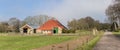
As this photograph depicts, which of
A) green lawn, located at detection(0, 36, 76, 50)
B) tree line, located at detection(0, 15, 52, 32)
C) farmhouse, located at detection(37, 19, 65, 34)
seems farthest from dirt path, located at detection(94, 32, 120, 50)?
tree line, located at detection(0, 15, 52, 32)

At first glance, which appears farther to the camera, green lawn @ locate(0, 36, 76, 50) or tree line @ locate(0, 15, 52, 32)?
tree line @ locate(0, 15, 52, 32)

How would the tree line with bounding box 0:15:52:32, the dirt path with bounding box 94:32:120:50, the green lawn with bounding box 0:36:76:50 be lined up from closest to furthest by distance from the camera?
the dirt path with bounding box 94:32:120:50 < the green lawn with bounding box 0:36:76:50 < the tree line with bounding box 0:15:52:32

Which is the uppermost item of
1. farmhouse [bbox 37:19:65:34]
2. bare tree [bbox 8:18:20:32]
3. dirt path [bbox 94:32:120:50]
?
bare tree [bbox 8:18:20:32]

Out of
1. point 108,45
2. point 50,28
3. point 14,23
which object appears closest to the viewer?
point 108,45

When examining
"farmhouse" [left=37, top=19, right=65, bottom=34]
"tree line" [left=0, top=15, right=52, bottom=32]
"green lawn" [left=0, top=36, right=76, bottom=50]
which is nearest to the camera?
"green lawn" [left=0, top=36, right=76, bottom=50]

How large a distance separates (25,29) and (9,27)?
30.6 meters

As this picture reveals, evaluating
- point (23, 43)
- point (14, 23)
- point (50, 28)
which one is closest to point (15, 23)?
point (14, 23)

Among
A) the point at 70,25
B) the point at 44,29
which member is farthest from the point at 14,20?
the point at 44,29

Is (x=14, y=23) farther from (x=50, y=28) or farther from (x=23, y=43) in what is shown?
(x=23, y=43)

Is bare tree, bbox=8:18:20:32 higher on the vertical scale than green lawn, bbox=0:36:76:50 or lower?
higher

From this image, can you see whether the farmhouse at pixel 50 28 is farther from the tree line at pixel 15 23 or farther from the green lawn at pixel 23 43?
the green lawn at pixel 23 43

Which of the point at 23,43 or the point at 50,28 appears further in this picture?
the point at 50,28

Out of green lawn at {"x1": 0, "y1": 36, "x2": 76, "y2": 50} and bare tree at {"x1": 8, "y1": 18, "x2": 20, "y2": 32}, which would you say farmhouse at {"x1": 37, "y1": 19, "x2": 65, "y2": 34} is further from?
green lawn at {"x1": 0, "y1": 36, "x2": 76, "y2": 50}

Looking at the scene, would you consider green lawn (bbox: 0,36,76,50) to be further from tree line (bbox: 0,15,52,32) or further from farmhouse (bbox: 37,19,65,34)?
tree line (bbox: 0,15,52,32)
